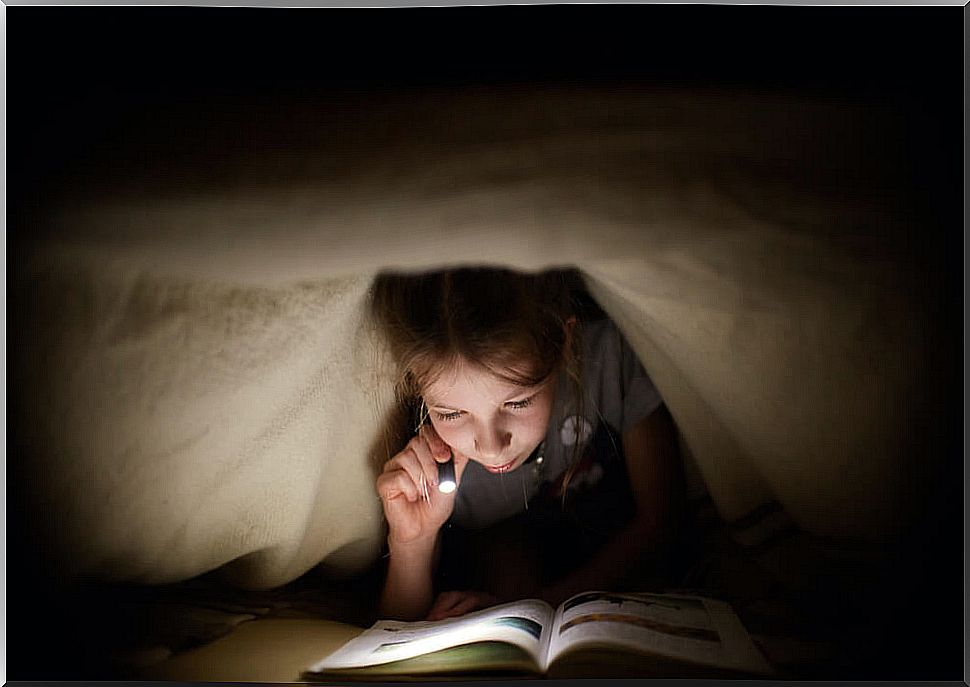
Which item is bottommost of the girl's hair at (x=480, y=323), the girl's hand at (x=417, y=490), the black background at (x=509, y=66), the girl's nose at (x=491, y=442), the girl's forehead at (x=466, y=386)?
the girl's hand at (x=417, y=490)

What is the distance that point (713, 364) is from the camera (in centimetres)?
111

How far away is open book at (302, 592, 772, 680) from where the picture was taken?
1.08 meters

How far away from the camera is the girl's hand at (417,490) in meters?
1.13

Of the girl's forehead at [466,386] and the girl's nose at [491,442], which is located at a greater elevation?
the girl's forehead at [466,386]

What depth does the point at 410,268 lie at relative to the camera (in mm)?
1088

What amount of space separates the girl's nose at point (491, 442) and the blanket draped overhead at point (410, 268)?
0.38ft

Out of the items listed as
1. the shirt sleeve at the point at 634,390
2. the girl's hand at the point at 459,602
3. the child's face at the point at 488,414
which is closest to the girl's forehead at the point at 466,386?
the child's face at the point at 488,414

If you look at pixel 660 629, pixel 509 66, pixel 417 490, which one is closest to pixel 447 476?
pixel 417 490

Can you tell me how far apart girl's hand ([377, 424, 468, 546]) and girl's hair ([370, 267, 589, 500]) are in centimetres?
4

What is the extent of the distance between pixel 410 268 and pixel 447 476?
0.24 meters

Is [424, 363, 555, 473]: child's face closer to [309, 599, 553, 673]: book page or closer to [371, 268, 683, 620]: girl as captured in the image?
[371, 268, 683, 620]: girl

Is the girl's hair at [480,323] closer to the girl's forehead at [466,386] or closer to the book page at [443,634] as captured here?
the girl's forehead at [466,386]

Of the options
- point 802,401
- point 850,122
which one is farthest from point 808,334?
point 850,122

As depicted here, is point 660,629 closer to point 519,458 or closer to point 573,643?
point 573,643
